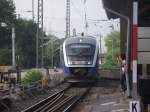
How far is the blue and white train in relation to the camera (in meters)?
34.6

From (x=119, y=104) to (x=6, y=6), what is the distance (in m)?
74.7

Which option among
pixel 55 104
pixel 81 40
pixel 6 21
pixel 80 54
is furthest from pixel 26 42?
pixel 55 104

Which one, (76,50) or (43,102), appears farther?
(76,50)

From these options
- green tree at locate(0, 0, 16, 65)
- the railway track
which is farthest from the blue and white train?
green tree at locate(0, 0, 16, 65)

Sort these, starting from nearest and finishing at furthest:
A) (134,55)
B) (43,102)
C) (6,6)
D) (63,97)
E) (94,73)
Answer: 1. (134,55)
2. (43,102)
3. (63,97)
4. (94,73)
5. (6,6)

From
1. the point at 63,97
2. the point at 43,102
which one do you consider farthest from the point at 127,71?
the point at 63,97

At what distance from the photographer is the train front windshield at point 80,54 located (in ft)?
114

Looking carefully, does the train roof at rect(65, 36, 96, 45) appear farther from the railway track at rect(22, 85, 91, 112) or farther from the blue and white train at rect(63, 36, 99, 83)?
the railway track at rect(22, 85, 91, 112)

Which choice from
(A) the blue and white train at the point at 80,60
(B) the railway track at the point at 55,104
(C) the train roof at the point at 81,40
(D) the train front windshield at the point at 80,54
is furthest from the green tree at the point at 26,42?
(B) the railway track at the point at 55,104

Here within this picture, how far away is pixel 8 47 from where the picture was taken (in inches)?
3804

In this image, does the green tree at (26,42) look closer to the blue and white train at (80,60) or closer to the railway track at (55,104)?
the blue and white train at (80,60)

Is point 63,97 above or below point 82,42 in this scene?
below

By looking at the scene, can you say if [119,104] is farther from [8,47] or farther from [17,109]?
[8,47]

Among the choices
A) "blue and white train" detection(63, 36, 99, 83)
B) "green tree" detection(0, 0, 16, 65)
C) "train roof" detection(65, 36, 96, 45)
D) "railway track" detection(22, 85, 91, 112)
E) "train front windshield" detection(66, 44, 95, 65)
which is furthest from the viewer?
"green tree" detection(0, 0, 16, 65)
